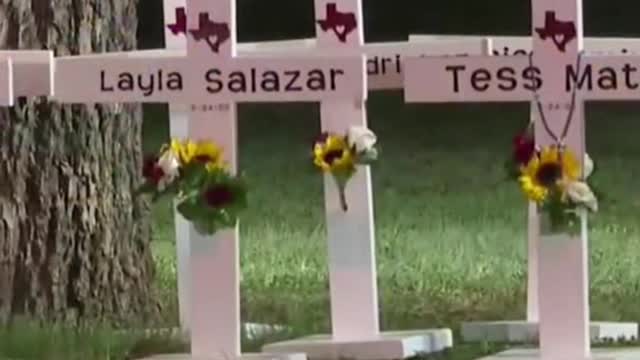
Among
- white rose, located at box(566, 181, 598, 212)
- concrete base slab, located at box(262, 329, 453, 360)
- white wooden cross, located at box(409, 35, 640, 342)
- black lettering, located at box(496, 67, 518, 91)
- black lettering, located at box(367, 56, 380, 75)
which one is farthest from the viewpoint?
white wooden cross, located at box(409, 35, 640, 342)

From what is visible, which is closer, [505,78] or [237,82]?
[505,78]

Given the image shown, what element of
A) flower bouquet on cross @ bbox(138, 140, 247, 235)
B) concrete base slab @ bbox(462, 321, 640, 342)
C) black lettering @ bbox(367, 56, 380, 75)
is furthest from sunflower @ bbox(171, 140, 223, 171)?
concrete base slab @ bbox(462, 321, 640, 342)

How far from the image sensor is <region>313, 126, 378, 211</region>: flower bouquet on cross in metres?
4.80

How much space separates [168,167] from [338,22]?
608 mm

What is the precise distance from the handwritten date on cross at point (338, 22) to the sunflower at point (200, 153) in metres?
0.50

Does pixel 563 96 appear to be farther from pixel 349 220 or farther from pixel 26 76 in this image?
pixel 26 76

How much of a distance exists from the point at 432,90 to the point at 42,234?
1480 mm

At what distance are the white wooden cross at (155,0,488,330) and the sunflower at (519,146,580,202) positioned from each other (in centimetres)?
66

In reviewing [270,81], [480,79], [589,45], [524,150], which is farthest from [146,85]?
[589,45]

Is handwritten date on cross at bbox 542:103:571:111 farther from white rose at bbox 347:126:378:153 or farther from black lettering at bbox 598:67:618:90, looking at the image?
white rose at bbox 347:126:378:153

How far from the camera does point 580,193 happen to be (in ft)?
14.6

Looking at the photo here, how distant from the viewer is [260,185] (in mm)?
10367

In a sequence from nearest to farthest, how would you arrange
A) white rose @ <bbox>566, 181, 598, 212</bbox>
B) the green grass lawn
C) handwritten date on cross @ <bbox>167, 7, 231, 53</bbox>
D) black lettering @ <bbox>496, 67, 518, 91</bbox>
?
white rose @ <bbox>566, 181, 598, 212</bbox> → black lettering @ <bbox>496, 67, 518, 91</bbox> → handwritten date on cross @ <bbox>167, 7, 231, 53</bbox> → the green grass lawn

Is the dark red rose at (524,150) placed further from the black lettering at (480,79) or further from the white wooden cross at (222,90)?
the white wooden cross at (222,90)
